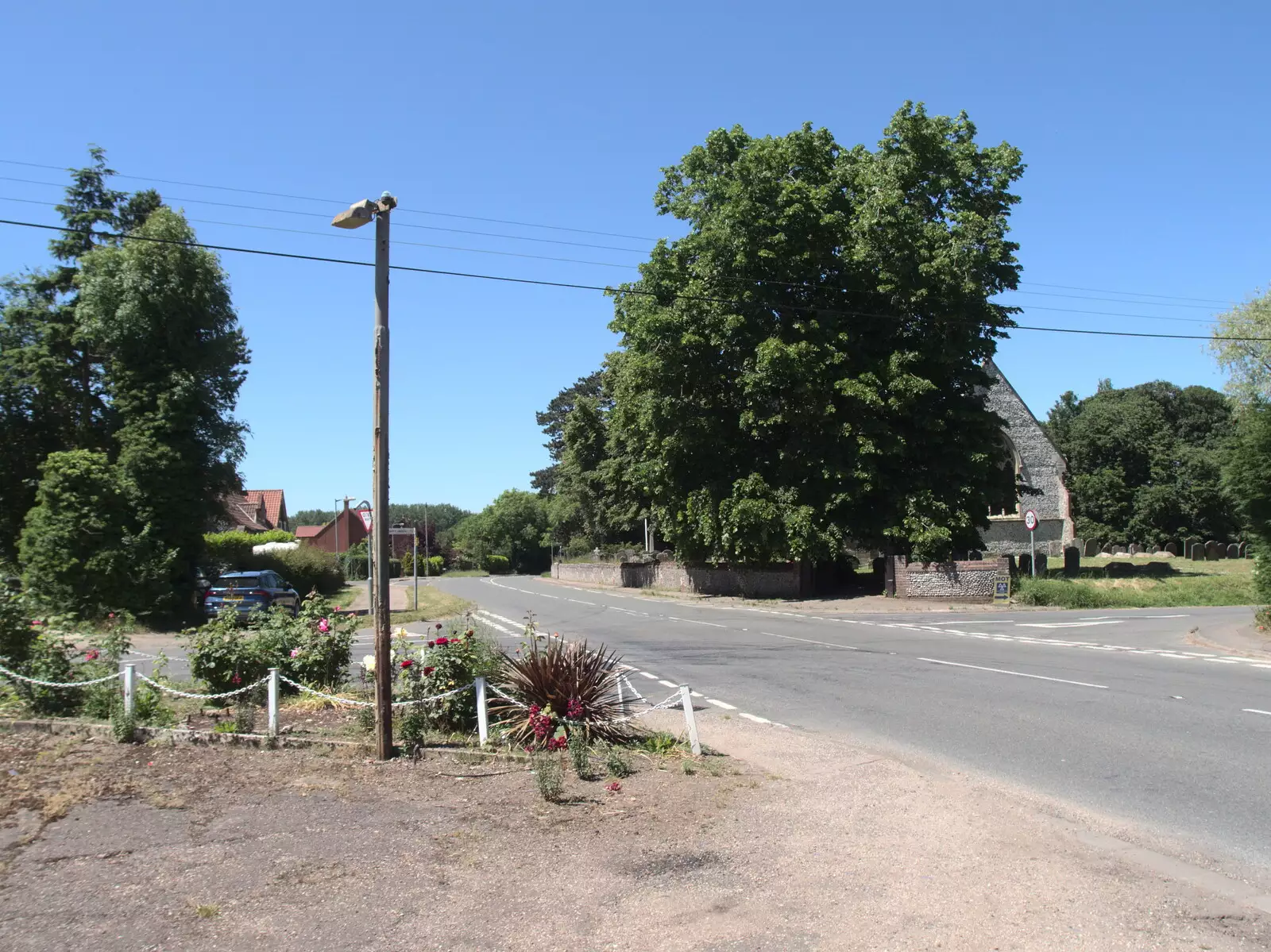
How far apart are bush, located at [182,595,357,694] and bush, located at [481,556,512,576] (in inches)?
3536

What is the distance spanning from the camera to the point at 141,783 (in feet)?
24.2

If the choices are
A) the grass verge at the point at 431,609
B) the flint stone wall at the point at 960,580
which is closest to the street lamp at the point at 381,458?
the grass verge at the point at 431,609

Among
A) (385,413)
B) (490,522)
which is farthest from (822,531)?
(490,522)

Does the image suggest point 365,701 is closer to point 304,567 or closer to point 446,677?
point 446,677

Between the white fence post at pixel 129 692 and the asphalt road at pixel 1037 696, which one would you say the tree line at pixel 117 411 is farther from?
the white fence post at pixel 129 692

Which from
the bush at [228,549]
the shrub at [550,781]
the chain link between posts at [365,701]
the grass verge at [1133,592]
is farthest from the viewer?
the bush at [228,549]

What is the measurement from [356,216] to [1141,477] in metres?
77.2

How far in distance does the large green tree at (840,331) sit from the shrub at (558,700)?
23.1 meters

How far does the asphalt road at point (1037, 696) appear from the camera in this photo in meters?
7.40

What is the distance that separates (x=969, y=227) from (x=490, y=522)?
251 feet

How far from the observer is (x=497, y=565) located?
100562 mm

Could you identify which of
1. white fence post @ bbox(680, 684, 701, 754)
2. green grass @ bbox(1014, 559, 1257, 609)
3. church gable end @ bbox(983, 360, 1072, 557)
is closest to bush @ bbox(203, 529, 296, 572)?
white fence post @ bbox(680, 684, 701, 754)

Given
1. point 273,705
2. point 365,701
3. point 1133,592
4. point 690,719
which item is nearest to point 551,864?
point 690,719

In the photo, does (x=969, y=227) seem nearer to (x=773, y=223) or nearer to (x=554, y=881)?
(x=773, y=223)
